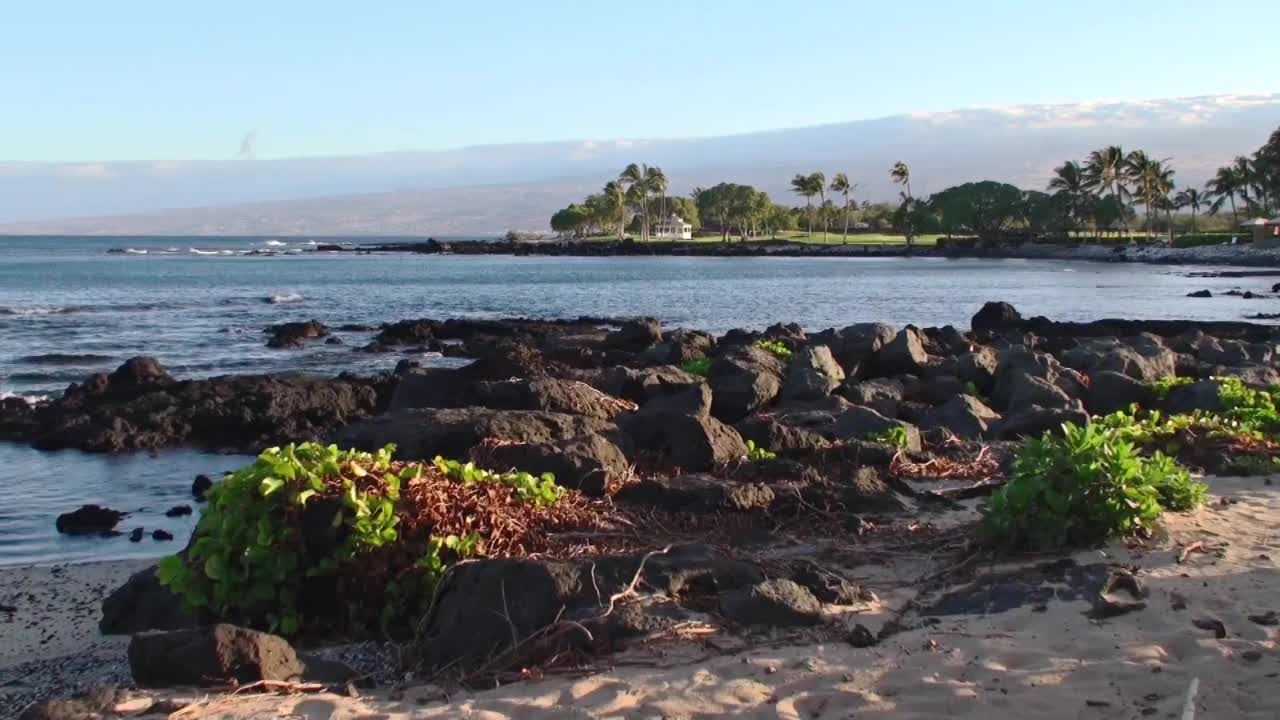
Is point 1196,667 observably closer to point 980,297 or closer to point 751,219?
point 980,297

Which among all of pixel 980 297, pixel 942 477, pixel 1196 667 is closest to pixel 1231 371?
pixel 942 477

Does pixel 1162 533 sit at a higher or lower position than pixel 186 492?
higher

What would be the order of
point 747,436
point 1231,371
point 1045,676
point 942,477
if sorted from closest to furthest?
point 1045,676 < point 942,477 < point 747,436 < point 1231,371

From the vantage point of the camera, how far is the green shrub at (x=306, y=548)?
636 cm

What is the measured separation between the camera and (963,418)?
12820 millimetres

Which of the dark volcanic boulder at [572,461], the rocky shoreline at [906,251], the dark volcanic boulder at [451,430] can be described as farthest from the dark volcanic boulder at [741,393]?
the rocky shoreline at [906,251]

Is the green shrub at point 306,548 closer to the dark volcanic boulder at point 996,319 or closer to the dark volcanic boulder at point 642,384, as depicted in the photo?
the dark volcanic boulder at point 642,384

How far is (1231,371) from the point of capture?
654 inches

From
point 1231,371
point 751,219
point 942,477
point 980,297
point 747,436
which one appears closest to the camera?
point 942,477

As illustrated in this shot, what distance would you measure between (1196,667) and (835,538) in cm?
273

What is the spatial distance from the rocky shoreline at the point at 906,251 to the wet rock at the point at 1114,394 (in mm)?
78116

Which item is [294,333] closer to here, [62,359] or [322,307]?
[62,359]

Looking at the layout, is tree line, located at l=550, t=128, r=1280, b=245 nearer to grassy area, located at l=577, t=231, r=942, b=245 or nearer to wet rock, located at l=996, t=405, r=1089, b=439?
grassy area, located at l=577, t=231, r=942, b=245

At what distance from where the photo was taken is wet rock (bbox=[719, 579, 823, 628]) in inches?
235
